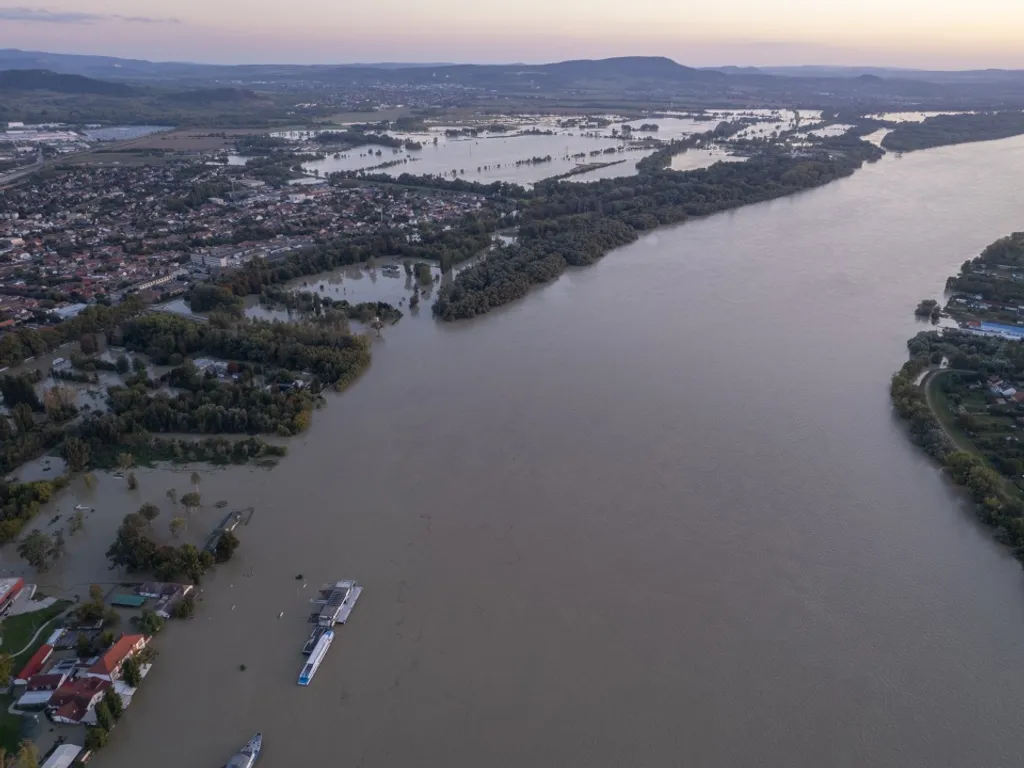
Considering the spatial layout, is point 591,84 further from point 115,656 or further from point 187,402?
point 115,656

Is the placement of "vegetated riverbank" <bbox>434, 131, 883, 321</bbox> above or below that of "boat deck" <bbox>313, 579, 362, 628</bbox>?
above

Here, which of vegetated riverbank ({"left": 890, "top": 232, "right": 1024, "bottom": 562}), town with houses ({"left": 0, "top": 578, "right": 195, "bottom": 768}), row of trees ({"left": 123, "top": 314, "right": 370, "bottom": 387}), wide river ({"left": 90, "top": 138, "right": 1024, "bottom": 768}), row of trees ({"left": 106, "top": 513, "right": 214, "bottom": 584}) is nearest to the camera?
town with houses ({"left": 0, "top": 578, "right": 195, "bottom": 768})

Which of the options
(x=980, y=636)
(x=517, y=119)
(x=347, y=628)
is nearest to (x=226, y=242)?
(x=347, y=628)

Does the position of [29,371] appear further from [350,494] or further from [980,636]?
[980,636]

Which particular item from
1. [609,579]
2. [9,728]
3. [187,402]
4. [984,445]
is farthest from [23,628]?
[984,445]

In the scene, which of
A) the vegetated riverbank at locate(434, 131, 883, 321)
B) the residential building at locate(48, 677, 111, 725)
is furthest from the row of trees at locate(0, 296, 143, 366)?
the residential building at locate(48, 677, 111, 725)

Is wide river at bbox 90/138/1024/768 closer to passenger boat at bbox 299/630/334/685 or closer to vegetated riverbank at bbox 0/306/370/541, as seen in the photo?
Result: passenger boat at bbox 299/630/334/685

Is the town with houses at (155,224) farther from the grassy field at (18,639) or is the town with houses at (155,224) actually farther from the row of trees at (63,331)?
the grassy field at (18,639)
